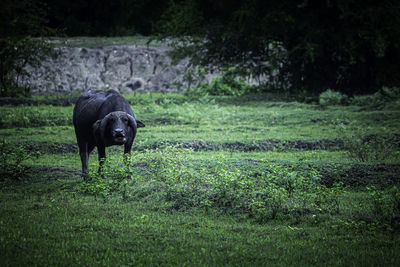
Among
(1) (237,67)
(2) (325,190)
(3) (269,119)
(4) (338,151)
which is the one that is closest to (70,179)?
(2) (325,190)

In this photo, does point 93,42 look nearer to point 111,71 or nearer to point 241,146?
point 111,71

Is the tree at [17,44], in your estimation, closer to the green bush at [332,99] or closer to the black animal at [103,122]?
the black animal at [103,122]

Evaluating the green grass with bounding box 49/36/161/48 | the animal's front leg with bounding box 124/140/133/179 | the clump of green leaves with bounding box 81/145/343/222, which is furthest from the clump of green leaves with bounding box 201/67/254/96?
the clump of green leaves with bounding box 81/145/343/222

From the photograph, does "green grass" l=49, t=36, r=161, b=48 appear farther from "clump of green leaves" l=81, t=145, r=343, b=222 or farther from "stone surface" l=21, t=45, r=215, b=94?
"clump of green leaves" l=81, t=145, r=343, b=222

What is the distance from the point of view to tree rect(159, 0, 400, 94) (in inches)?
778

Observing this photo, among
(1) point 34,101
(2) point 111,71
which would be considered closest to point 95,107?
(1) point 34,101

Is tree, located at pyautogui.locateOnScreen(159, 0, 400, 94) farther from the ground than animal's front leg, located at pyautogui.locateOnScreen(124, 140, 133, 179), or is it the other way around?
tree, located at pyautogui.locateOnScreen(159, 0, 400, 94)

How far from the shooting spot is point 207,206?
22.3 ft

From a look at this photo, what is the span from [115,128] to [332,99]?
45.5 ft

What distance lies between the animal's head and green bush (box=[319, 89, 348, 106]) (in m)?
13.0

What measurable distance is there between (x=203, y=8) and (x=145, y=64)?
4281 mm

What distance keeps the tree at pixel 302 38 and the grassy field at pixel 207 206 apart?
8988 mm

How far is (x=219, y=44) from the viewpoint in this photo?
22.8 m

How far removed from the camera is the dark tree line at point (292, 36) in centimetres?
1981
